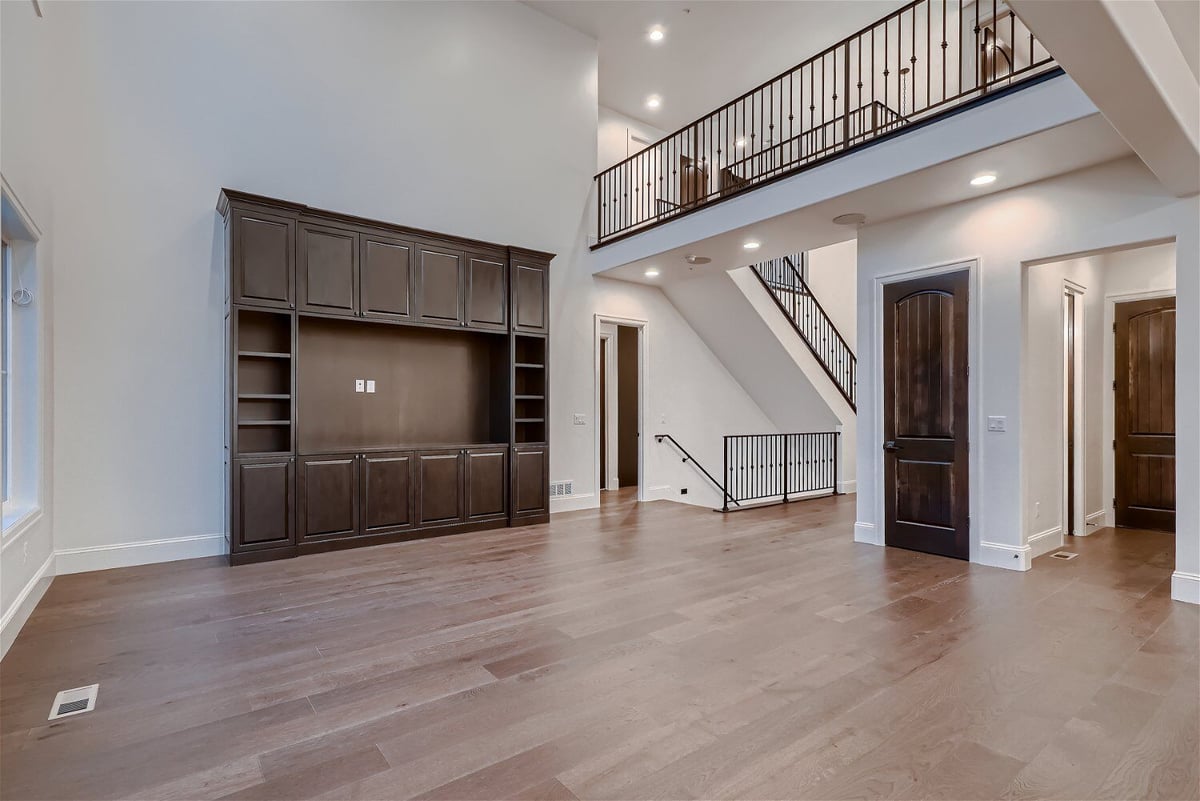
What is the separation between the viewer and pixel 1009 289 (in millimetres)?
4723

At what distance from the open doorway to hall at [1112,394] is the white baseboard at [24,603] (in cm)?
729

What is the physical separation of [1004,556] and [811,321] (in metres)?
5.15

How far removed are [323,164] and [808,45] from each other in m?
6.70

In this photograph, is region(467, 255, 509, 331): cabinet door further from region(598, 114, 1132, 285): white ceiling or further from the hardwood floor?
the hardwood floor

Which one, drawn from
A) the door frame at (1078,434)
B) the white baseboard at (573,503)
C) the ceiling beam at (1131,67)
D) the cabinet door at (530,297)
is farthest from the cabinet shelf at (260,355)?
the door frame at (1078,434)

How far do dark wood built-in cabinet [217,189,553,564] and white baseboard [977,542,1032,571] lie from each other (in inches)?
161

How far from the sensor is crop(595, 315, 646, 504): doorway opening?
8.23 meters

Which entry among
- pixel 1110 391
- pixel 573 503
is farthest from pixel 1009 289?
pixel 573 503

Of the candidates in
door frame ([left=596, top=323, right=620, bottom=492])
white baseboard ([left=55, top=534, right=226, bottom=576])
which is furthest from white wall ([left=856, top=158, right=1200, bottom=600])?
white baseboard ([left=55, top=534, right=226, bottom=576])

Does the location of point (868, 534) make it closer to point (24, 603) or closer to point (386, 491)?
point (386, 491)

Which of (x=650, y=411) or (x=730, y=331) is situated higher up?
(x=730, y=331)

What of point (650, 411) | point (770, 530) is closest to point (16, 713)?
point (770, 530)

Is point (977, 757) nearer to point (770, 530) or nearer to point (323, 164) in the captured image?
point (770, 530)

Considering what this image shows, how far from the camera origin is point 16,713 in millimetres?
2477
